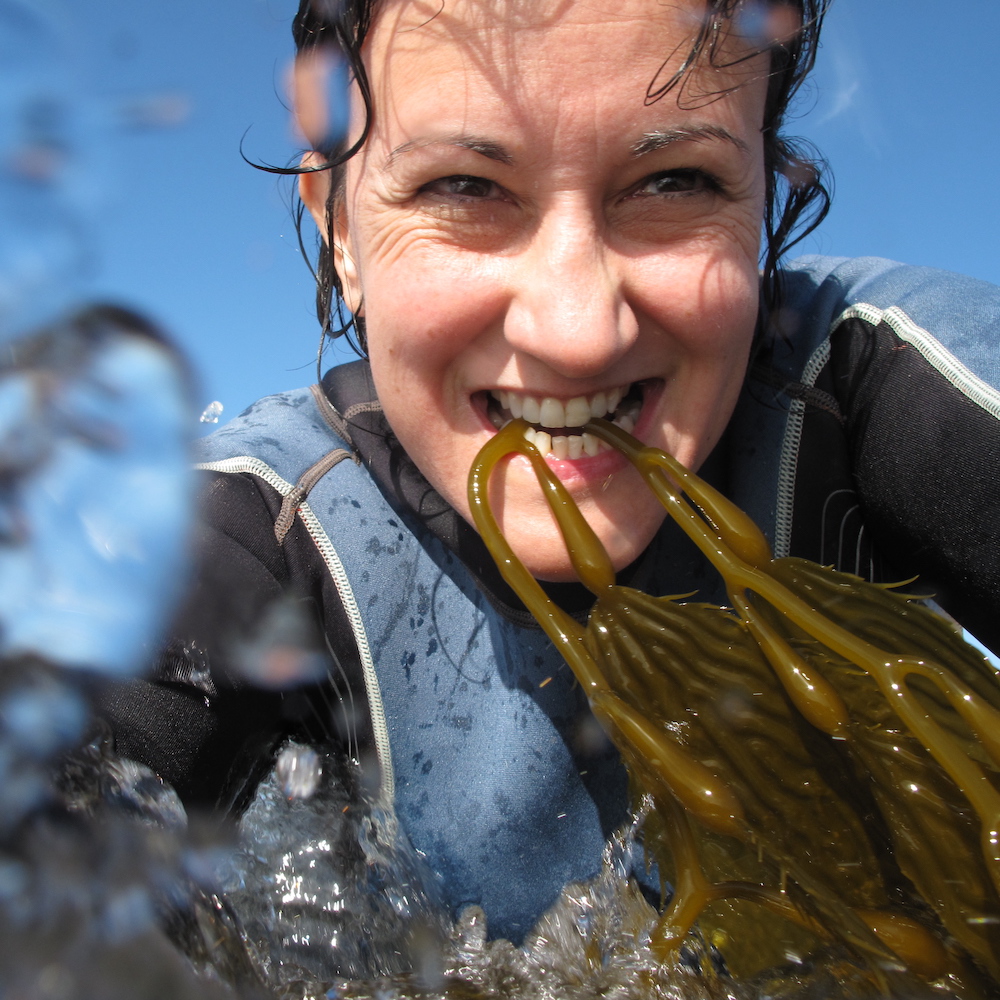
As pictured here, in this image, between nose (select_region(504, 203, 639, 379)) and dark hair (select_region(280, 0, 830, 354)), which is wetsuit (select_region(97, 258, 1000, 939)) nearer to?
dark hair (select_region(280, 0, 830, 354))

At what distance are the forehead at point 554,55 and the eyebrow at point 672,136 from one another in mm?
32

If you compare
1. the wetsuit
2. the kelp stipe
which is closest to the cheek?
the kelp stipe

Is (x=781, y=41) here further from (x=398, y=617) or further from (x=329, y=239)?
(x=398, y=617)

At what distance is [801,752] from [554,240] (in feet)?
3.11

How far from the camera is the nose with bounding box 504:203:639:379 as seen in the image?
1323mm

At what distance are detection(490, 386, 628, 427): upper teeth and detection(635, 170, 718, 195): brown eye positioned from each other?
14.5 inches

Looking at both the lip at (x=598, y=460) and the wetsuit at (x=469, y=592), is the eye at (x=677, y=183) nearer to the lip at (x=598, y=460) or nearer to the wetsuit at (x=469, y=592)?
the lip at (x=598, y=460)

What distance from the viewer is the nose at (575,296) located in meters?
1.32

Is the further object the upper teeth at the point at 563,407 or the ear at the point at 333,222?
the ear at the point at 333,222

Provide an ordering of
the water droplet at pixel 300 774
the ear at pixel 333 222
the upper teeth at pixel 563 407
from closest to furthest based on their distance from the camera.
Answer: the upper teeth at pixel 563 407 < the ear at pixel 333 222 < the water droplet at pixel 300 774

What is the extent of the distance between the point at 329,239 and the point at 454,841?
151cm

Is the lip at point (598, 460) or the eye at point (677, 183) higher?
the eye at point (677, 183)

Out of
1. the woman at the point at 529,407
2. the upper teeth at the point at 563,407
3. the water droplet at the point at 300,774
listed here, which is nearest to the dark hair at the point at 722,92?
the woman at the point at 529,407

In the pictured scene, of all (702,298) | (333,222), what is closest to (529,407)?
(702,298)
